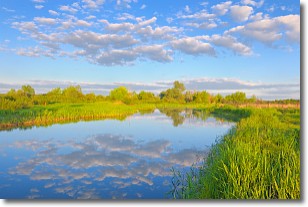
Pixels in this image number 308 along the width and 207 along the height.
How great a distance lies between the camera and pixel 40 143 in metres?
6.11

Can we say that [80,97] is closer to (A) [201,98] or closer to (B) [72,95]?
(B) [72,95]

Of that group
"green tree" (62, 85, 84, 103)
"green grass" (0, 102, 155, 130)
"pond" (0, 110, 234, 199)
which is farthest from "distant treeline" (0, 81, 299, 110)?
"pond" (0, 110, 234, 199)

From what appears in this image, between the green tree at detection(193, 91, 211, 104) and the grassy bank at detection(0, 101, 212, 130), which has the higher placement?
the green tree at detection(193, 91, 211, 104)

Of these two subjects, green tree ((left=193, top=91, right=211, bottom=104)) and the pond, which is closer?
the pond

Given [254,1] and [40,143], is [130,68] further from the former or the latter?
[40,143]

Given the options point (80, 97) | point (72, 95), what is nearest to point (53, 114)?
point (80, 97)

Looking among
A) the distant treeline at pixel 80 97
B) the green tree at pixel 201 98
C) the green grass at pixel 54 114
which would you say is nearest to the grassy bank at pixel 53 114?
the green grass at pixel 54 114

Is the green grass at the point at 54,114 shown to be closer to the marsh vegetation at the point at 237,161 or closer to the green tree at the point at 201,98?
the marsh vegetation at the point at 237,161

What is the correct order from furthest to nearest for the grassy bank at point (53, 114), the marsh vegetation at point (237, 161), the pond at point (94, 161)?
the grassy bank at point (53, 114)
the pond at point (94, 161)
the marsh vegetation at point (237, 161)

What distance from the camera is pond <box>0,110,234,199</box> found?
3338 mm

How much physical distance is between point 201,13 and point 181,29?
1.26 feet

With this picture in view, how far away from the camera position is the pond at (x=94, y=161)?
334 centimetres

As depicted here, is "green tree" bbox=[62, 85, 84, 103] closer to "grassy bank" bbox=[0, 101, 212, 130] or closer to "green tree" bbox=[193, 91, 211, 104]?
"grassy bank" bbox=[0, 101, 212, 130]

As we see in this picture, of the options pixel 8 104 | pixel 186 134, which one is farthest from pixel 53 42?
pixel 8 104
